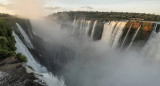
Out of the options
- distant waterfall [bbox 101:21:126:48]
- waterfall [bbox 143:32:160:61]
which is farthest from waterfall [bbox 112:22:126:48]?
waterfall [bbox 143:32:160:61]

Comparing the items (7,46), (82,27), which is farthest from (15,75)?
(82,27)

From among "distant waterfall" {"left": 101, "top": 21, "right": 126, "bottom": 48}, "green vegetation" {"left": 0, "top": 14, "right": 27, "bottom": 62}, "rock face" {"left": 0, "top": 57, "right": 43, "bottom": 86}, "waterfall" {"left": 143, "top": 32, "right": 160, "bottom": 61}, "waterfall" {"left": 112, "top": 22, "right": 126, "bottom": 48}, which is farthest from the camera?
"distant waterfall" {"left": 101, "top": 21, "right": 126, "bottom": 48}

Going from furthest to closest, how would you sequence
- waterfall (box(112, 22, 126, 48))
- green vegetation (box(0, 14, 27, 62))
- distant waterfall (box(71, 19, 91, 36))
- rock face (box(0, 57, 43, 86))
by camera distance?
distant waterfall (box(71, 19, 91, 36)), waterfall (box(112, 22, 126, 48)), green vegetation (box(0, 14, 27, 62)), rock face (box(0, 57, 43, 86))

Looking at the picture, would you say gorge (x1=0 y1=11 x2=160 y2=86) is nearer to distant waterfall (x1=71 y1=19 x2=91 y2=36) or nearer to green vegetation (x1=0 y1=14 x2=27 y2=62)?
green vegetation (x1=0 y1=14 x2=27 y2=62)

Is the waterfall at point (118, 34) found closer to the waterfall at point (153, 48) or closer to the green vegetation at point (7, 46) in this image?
the waterfall at point (153, 48)

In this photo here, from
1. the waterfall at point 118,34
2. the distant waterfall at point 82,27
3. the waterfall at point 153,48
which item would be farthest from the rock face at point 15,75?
the distant waterfall at point 82,27

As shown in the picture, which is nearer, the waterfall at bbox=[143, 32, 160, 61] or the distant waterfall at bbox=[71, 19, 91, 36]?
the waterfall at bbox=[143, 32, 160, 61]
